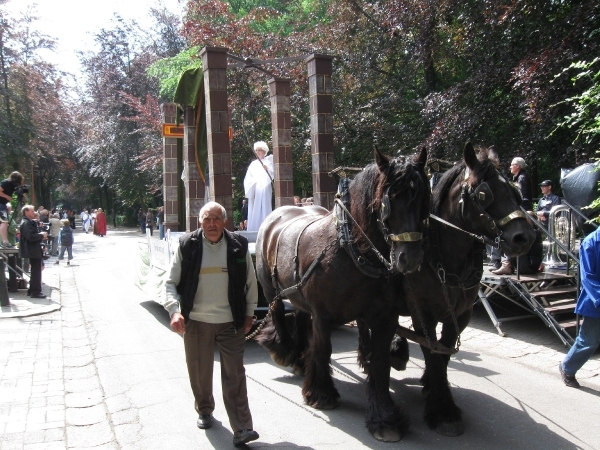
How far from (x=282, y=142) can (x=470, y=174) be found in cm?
529

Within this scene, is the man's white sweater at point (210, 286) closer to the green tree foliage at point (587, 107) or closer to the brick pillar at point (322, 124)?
the green tree foliage at point (587, 107)

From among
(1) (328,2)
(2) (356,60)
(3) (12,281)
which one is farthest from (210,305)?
(1) (328,2)

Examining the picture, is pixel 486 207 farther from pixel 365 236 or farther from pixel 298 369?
pixel 298 369

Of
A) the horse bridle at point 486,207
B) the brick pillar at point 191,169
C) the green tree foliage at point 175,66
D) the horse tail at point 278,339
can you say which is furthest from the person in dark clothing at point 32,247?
the green tree foliage at point 175,66

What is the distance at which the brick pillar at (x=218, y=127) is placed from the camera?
7.70 m

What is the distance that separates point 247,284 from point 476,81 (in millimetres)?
9060

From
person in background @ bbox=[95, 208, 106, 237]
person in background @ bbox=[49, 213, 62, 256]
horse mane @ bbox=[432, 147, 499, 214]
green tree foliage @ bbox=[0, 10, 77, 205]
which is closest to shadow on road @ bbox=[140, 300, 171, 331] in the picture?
horse mane @ bbox=[432, 147, 499, 214]

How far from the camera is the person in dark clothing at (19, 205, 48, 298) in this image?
416 inches

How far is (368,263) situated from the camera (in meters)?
4.18

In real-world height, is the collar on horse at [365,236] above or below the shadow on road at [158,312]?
above

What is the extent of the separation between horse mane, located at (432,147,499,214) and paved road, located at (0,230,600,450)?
1.79 metres

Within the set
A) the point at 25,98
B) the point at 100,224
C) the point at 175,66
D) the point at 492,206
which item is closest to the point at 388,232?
the point at 492,206

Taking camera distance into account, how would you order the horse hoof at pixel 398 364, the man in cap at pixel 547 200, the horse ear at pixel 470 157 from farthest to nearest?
the man in cap at pixel 547 200
the horse hoof at pixel 398 364
the horse ear at pixel 470 157

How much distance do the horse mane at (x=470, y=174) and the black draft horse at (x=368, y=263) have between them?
16.4 inches
